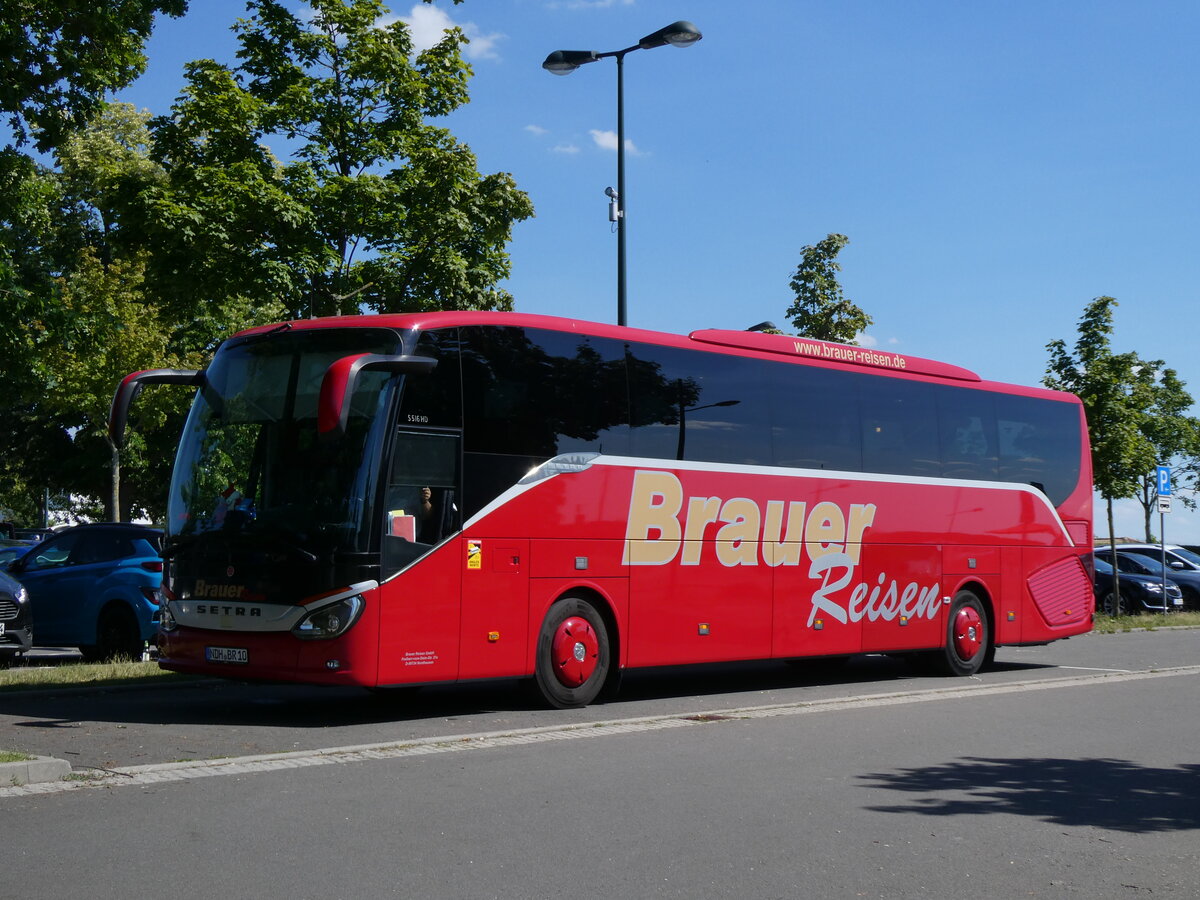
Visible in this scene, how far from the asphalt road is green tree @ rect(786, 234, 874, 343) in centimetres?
2118

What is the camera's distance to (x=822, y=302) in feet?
116

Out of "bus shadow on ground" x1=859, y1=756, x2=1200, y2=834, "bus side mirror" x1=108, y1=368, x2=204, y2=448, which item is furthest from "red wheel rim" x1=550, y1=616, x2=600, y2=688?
"bus shadow on ground" x1=859, y1=756, x2=1200, y2=834

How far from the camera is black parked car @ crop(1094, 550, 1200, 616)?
111 ft

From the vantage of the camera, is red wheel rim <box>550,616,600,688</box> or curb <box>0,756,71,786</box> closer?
curb <box>0,756,71,786</box>

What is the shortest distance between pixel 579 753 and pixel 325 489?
3.20m

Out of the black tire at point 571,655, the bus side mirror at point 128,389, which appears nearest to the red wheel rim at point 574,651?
the black tire at point 571,655

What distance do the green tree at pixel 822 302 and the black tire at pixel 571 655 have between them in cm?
2248

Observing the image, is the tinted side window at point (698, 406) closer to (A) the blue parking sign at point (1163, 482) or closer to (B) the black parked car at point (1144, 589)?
(A) the blue parking sign at point (1163, 482)

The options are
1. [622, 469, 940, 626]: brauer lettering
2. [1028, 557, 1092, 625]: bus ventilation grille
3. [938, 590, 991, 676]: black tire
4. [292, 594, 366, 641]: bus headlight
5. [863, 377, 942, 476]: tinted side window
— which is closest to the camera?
[292, 594, 366, 641]: bus headlight

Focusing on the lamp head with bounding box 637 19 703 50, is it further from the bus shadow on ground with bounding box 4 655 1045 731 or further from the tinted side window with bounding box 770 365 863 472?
the bus shadow on ground with bounding box 4 655 1045 731

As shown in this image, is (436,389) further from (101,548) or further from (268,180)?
(268,180)

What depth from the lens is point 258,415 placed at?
12.6 meters

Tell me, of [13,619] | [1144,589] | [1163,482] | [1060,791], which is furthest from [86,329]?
[1144,589]

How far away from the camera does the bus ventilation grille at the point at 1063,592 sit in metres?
19.9
